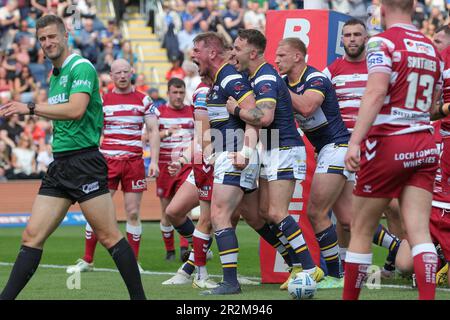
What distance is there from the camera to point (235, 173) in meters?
9.09

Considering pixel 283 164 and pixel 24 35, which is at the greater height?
pixel 283 164

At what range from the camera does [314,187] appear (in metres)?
9.82

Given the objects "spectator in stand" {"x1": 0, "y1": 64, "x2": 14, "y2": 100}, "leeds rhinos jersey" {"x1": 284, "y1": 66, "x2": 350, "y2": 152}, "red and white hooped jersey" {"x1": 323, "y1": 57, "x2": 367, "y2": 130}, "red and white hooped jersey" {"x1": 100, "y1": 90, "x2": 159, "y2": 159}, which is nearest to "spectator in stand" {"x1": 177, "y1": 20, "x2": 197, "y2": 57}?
"spectator in stand" {"x1": 0, "y1": 64, "x2": 14, "y2": 100}

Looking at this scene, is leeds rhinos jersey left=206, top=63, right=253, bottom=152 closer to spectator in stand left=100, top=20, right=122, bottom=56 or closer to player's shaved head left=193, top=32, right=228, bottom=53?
player's shaved head left=193, top=32, right=228, bottom=53

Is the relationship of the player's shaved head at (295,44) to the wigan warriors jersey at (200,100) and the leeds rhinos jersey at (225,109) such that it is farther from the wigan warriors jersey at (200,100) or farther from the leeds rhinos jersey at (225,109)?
the wigan warriors jersey at (200,100)

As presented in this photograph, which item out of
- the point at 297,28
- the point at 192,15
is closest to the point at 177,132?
the point at 297,28

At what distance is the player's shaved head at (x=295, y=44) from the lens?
9.84 m

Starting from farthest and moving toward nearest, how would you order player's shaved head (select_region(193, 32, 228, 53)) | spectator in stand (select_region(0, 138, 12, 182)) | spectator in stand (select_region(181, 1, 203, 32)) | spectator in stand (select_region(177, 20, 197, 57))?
spectator in stand (select_region(181, 1, 203, 32)) → spectator in stand (select_region(177, 20, 197, 57)) → spectator in stand (select_region(0, 138, 12, 182)) → player's shaved head (select_region(193, 32, 228, 53))

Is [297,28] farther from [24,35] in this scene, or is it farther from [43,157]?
[24,35]

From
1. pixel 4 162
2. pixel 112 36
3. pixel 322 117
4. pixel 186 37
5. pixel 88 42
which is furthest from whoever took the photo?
pixel 186 37

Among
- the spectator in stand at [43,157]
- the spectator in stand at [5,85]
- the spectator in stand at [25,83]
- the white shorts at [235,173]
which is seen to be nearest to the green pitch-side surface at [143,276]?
the white shorts at [235,173]

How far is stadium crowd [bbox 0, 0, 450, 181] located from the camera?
20.8 meters

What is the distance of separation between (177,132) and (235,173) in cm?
533

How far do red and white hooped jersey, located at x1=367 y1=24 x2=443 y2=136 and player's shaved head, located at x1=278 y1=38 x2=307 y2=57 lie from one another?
9.13 ft
